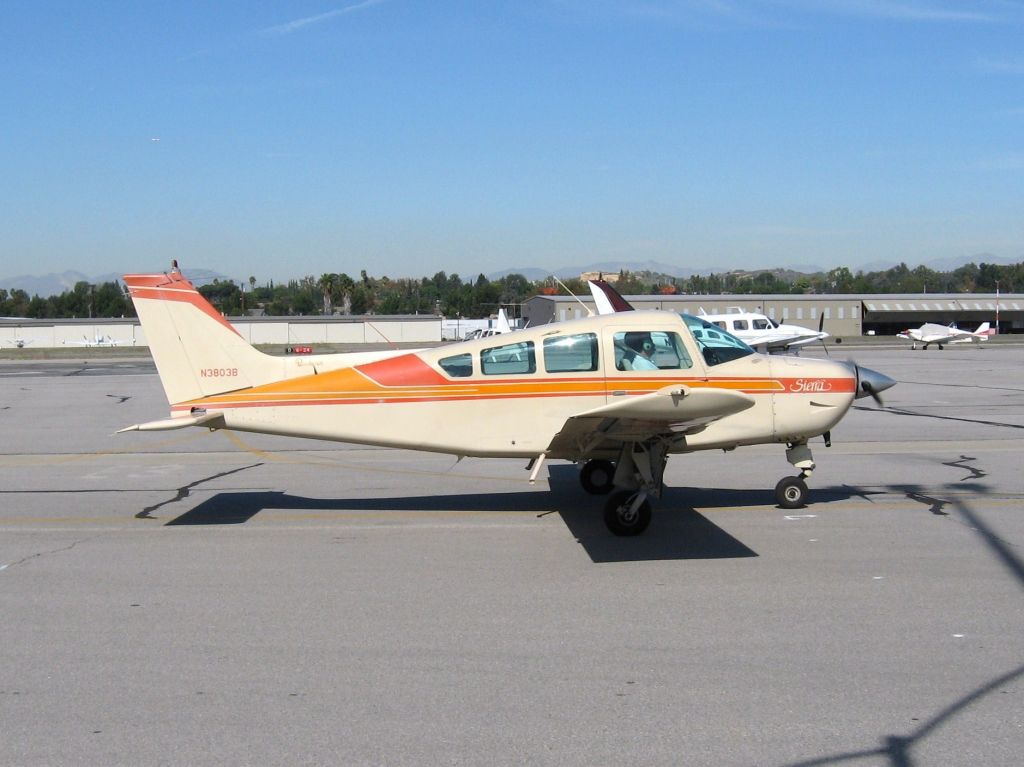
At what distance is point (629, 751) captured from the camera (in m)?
4.50

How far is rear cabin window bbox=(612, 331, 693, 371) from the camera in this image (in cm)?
939

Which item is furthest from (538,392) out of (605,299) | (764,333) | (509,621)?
(764,333)

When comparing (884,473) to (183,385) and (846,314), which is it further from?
(846,314)

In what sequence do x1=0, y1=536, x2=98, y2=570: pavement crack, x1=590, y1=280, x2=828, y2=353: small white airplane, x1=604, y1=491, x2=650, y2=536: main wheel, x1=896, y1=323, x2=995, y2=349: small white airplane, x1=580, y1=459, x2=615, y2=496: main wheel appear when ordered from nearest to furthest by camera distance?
x1=0, y1=536, x2=98, y2=570: pavement crack → x1=604, y1=491, x2=650, y2=536: main wheel → x1=580, y1=459, x2=615, y2=496: main wheel → x1=590, y1=280, x2=828, y2=353: small white airplane → x1=896, y1=323, x2=995, y2=349: small white airplane

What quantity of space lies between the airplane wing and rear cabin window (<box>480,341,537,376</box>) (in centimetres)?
82

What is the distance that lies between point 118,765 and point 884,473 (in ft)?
34.4

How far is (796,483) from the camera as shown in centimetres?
1017

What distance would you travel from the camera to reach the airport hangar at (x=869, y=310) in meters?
87.2

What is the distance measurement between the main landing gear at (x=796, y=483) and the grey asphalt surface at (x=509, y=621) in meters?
0.19

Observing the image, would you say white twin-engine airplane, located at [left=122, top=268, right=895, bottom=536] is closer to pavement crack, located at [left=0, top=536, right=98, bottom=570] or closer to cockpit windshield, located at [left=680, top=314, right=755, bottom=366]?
cockpit windshield, located at [left=680, top=314, right=755, bottom=366]

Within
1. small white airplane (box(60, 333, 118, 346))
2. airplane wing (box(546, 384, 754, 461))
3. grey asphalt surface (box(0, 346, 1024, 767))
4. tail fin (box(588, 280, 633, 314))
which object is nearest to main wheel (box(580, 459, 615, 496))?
grey asphalt surface (box(0, 346, 1024, 767))

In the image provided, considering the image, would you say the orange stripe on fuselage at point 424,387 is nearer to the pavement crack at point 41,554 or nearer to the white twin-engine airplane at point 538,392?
the white twin-engine airplane at point 538,392

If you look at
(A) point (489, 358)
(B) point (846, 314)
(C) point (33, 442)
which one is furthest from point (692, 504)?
(B) point (846, 314)

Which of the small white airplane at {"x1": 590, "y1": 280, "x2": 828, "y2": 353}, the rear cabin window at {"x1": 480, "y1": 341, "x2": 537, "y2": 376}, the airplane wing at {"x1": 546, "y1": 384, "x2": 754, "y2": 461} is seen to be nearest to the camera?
the airplane wing at {"x1": 546, "y1": 384, "x2": 754, "y2": 461}
